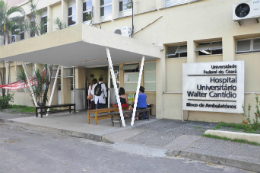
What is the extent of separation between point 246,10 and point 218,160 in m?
5.52

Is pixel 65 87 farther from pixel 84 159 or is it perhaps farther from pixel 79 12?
pixel 84 159

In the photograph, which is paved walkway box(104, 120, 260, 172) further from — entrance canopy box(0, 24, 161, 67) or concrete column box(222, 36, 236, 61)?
entrance canopy box(0, 24, 161, 67)

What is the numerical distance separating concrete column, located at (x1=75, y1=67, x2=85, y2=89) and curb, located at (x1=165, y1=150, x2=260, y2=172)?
29.3 feet

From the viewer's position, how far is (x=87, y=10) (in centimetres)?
1338

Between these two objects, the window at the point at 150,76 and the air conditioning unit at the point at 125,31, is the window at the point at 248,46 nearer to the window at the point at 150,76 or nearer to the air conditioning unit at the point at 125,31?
the window at the point at 150,76

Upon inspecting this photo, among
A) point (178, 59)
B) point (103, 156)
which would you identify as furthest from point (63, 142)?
point (178, 59)

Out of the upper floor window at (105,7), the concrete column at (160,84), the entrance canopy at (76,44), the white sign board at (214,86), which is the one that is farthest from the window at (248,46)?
the upper floor window at (105,7)

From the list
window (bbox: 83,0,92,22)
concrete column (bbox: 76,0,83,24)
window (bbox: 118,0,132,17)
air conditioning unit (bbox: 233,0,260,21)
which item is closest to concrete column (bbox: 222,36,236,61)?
air conditioning unit (bbox: 233,0,260,21)

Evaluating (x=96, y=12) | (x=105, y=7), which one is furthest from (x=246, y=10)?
(x=96, y=12)

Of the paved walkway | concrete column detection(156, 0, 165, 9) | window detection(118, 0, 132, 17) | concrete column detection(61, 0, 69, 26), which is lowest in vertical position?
the paved walkway

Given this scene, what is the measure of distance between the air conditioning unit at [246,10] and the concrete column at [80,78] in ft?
28.3

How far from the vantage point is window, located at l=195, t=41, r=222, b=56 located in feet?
29.1

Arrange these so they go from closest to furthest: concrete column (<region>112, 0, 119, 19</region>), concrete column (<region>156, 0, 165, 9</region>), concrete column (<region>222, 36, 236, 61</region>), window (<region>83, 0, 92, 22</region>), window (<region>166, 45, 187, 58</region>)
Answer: concrete column (<region>222, 36, 236, 61</region>)
window (<region>166, 45, 187, 58</region>)
concrete column (<region>156, 0, 165, 9</region>)
concrete column (<region>112, 0, 119, 19</region>)
window (<region>83, 0, 92, 22</region>)

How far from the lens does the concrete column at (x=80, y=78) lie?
13.3m
